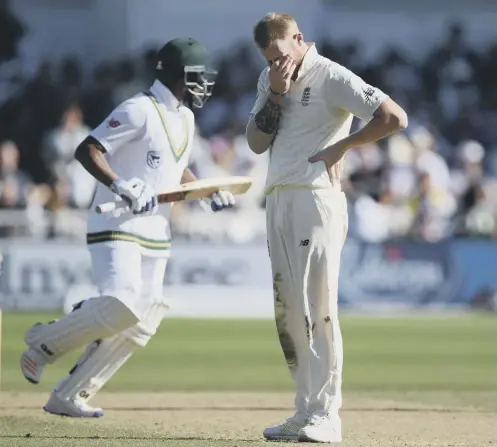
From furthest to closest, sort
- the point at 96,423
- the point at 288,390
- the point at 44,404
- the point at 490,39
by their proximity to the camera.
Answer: the point at 490,39, the point at 288,390, the point at 44,404, the point at 96,423

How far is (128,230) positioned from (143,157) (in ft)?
1.43

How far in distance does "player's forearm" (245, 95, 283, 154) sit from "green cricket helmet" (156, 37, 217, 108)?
3.87ft

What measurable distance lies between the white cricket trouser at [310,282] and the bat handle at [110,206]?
37.9 inches

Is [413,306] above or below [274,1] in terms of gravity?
below

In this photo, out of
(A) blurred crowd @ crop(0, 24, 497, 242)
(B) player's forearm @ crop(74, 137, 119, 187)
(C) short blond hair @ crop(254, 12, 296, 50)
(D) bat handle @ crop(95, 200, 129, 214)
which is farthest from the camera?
(A) blurred crowd @ crop(0, 24, 497, 242)

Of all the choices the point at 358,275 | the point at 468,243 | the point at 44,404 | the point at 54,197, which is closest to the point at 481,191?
the point at 468,243

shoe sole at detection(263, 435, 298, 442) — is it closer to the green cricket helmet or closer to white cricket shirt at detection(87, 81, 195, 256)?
white cricket shirt at detection(87, 81, 195, 256)

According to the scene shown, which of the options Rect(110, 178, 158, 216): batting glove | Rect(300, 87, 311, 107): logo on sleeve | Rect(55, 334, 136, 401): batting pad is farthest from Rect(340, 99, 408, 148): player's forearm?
Rect(55, 334, 136, 401): batting pad

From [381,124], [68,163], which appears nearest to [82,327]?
[381,124]

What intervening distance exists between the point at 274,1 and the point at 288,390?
13.1m

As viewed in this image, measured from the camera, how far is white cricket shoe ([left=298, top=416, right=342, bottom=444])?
6473 mm

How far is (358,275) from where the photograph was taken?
17.6m

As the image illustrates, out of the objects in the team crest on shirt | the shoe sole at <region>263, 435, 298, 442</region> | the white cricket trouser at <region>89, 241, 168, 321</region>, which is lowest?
the shoe sole at <region>263, 435, 298, 442</region>

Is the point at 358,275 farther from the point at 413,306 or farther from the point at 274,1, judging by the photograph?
the point at 274,1
